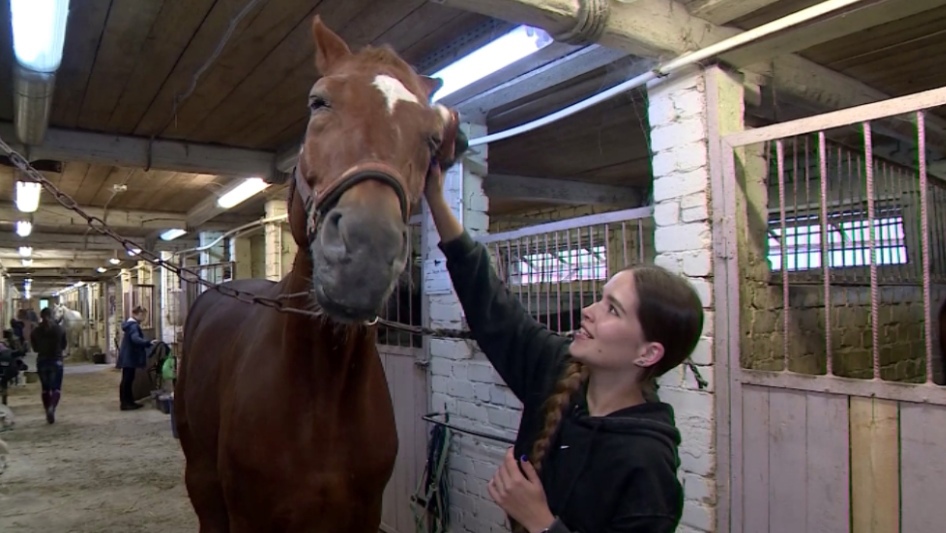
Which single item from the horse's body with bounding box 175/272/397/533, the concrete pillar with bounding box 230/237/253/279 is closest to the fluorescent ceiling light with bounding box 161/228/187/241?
the concrete pillar with bounding box 230/237/253/279

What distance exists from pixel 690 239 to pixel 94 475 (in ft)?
18.5

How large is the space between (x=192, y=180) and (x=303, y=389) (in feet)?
18.4

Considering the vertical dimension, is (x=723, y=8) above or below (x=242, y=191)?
above

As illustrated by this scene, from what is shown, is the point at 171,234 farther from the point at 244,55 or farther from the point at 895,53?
the point at 895,53

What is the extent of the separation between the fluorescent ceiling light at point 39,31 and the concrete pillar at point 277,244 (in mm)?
3942

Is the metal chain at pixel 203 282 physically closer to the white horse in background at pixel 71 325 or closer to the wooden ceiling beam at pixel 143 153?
the wooden ceiling beam at pixel 143 153

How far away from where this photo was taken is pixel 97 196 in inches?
288

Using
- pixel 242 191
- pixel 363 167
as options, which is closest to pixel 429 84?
pixel 363 167

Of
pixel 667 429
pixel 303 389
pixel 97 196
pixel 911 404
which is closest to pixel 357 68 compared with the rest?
pixel 303 389

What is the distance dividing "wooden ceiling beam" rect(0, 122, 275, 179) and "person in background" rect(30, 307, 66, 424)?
5.28 metres

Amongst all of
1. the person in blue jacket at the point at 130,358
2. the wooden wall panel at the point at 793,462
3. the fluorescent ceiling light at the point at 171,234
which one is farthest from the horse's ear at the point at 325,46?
the person in blue jacket at the point at 130,358

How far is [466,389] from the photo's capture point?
3.47 metres

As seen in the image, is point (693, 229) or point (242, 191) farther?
point (242, 191)

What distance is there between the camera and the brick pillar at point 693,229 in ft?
7.54
